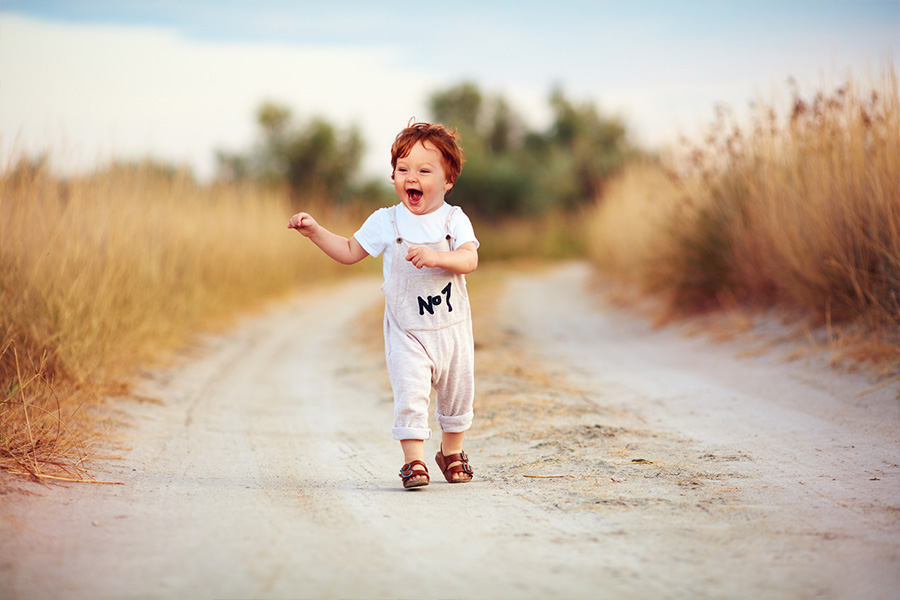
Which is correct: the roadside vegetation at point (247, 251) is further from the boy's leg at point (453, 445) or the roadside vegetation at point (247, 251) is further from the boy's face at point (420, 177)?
the boy's face at point (420, 177)

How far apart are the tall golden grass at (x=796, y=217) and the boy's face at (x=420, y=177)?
3077mm

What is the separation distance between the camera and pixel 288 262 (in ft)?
48.3

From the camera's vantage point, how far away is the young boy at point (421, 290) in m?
3.21

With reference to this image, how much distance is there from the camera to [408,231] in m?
3.28

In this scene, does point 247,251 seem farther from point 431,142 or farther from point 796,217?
point 431,142

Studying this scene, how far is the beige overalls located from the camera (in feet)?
10.5

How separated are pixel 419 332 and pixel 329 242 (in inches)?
20.5

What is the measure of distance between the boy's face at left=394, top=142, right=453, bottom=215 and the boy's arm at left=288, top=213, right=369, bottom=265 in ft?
0.94

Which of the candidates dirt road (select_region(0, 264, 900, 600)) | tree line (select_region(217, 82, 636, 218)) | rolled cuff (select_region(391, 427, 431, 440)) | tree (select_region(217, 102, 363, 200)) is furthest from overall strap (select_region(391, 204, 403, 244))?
tree (select_region(217, 102, 363, 200))

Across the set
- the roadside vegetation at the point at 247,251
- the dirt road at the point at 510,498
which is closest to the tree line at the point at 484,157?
the roadside vegetation at the point at 247,251

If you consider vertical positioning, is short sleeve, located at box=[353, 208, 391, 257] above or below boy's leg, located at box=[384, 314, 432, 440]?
above

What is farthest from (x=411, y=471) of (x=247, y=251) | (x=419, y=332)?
(x=247, y=251)

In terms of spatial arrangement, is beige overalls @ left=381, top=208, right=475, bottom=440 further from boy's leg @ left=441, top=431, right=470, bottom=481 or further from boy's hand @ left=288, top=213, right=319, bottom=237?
boy's hand @ left=288, top=213, right=319, bottom=237

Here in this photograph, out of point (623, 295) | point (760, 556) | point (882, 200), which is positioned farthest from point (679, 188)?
point (760, 556)
